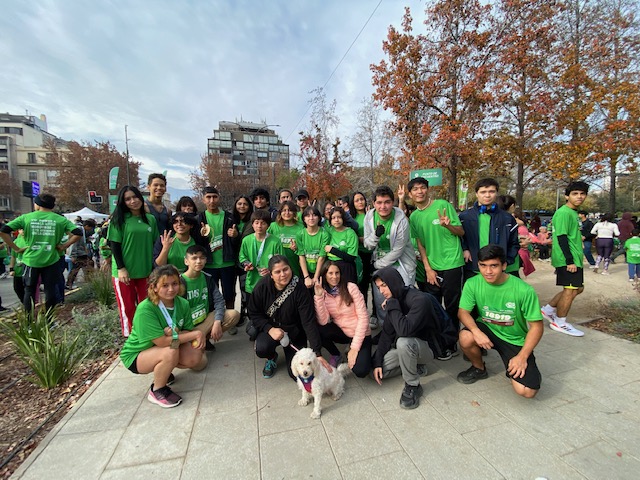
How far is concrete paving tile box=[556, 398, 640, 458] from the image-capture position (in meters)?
2.10

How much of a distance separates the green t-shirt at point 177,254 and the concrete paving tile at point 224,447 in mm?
1756

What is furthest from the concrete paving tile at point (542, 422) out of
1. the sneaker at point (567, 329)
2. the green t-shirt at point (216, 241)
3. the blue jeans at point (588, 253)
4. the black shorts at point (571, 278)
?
the blue jeans at point (588, 253)

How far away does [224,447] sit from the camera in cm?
217

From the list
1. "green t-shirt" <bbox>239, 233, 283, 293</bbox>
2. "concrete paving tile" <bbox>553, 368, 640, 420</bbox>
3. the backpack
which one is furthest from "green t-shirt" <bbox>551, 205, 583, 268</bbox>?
"green t-shirt" <bbox>239, 233, 283, 293</bbox>

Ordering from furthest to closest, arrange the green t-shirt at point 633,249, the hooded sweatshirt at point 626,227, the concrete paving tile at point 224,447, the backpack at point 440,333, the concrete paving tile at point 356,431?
the hooded sweatshirt at point 626,227, the green t-shirt at point 633,249, the backpack at point 440,333, the concrete paving tile at point 356,431, the concrete paving tile at point 224,447

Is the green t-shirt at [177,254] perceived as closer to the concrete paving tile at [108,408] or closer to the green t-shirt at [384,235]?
the concrete paving tile at [108,408]

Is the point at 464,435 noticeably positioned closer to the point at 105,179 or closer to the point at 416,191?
the point at 416,191

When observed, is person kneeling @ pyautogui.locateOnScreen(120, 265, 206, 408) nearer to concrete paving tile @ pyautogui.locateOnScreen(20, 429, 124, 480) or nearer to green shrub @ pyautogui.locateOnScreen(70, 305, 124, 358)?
concrete paving tile @ pyautogui.locateOnScreen(20, 429, 124, 480)

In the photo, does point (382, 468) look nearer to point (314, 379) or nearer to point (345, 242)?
point (314, 379)

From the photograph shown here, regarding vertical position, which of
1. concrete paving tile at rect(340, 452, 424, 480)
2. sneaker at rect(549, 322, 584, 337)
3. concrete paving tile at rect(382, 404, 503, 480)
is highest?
sneaker at rect(549, 322, 584, 337)

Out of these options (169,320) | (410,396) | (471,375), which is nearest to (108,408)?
(169,320)

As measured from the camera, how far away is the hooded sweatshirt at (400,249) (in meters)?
3.46

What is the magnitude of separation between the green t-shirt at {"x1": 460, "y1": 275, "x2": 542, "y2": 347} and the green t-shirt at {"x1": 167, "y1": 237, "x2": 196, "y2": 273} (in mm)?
3162

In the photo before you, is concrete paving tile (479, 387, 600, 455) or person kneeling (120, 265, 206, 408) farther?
person kneeling (120, 265, 206, 408)
